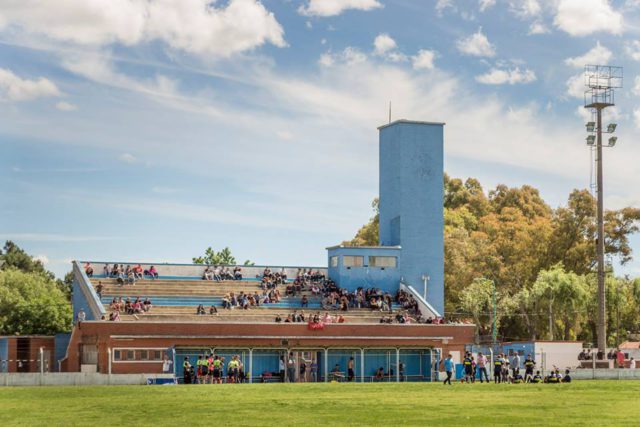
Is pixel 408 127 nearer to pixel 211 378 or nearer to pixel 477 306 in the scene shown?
pixel 477 306

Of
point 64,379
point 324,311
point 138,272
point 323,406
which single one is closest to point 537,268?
point 324,311

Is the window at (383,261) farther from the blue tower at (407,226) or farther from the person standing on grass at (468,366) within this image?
the person standing on grass at (468,366)

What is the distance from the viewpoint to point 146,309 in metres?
75.6

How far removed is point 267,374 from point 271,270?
16.3m

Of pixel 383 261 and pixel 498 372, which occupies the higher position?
pixel 383 261

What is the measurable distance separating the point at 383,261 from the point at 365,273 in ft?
6.52

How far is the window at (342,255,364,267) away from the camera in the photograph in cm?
8919

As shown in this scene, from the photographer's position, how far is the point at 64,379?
189ft

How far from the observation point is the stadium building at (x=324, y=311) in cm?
7181

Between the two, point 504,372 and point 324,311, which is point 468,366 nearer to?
point 504,372

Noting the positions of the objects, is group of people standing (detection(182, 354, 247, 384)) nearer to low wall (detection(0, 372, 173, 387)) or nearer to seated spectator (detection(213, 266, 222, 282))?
low wall (detection(0, 372, 173, 387))

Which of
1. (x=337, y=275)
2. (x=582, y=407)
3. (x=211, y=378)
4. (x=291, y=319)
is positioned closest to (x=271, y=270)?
(x=337, y=275)

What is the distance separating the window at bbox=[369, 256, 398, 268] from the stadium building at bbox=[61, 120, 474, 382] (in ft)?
0.25

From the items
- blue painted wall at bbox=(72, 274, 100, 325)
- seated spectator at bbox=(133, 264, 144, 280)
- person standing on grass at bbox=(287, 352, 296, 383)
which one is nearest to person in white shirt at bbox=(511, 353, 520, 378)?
person standing on grass at bbox=(287, 352, 296, 383)
